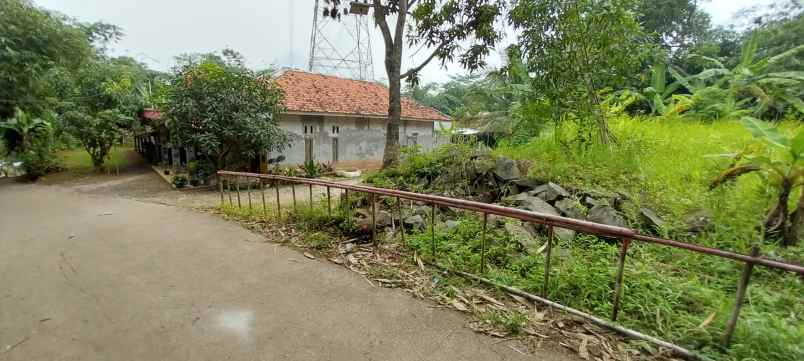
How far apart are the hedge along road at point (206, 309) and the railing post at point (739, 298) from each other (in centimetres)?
95

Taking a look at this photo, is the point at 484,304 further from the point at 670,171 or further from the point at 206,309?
the point at 670,171

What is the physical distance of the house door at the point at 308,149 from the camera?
43.4 feet

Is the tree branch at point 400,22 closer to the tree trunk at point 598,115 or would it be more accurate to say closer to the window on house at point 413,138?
the tree trunk at point 598,115

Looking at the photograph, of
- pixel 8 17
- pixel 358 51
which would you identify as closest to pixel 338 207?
pixel 358 51

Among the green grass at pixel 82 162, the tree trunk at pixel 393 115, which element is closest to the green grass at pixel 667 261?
the tree trunk at pixel 393 115

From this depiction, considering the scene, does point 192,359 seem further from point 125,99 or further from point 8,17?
point 8,17

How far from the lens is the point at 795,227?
332 cm

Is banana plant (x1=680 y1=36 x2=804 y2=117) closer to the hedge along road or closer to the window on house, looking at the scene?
the hedge along road

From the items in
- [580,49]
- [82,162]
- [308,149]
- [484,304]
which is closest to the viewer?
[484,304]

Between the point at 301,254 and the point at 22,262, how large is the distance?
3.45 m

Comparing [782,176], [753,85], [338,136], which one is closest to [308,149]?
[338,136]

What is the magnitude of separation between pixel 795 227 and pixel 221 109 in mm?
11571

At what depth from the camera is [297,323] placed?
262 centimetres

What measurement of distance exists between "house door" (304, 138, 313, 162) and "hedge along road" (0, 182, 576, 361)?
8.53 metres
